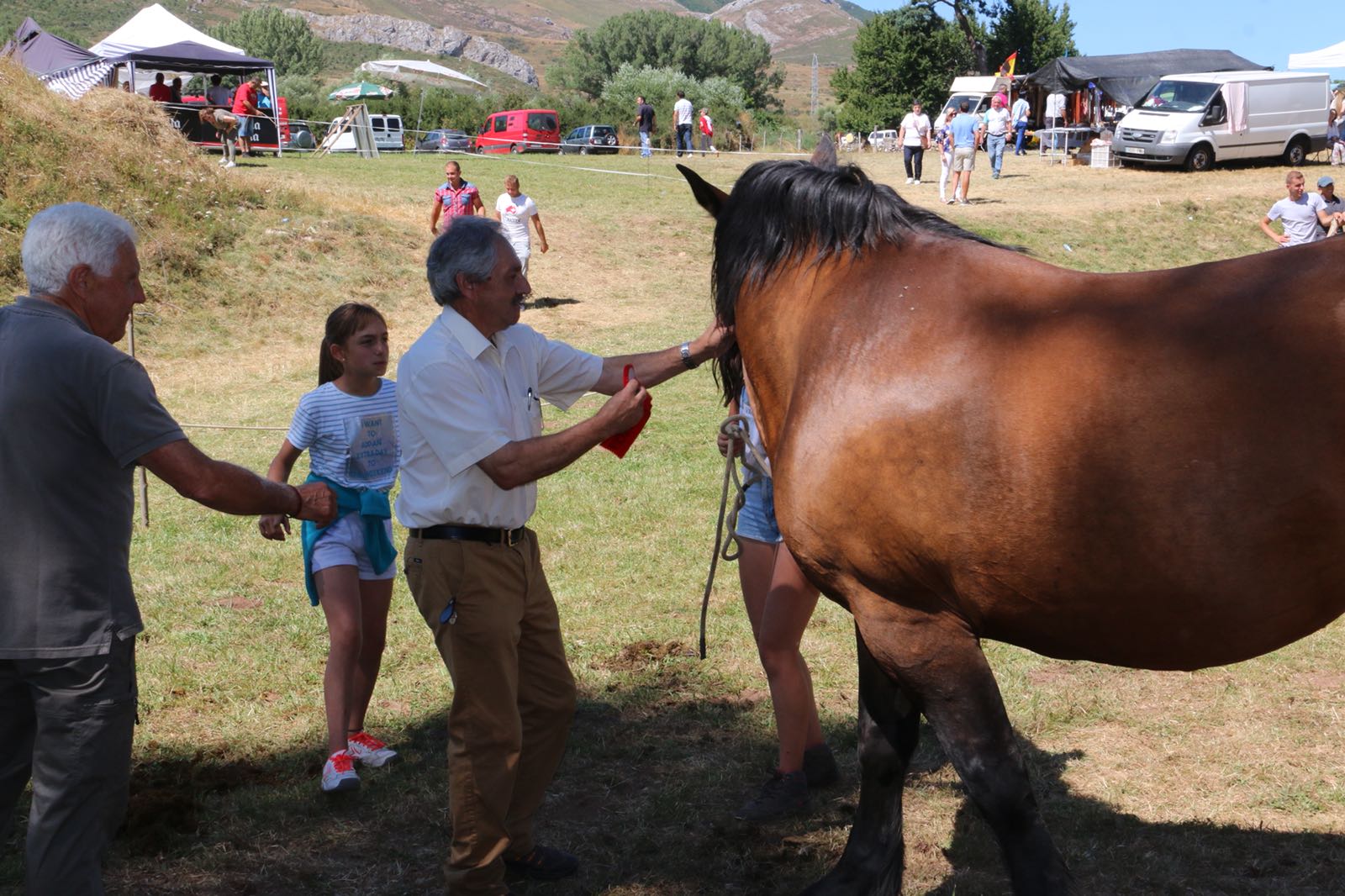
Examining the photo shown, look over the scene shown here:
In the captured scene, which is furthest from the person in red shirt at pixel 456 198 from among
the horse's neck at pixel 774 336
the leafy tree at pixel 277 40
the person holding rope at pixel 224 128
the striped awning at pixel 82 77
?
the leafy tree at pixel 277 40

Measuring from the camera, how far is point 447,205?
1523cm

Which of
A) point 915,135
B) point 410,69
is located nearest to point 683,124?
point 915,135

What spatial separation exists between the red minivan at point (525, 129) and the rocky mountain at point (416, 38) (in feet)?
339

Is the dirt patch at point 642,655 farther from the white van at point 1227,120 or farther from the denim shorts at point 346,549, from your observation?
the white van at point 1227,120

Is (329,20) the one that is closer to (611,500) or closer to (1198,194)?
(1198,194)

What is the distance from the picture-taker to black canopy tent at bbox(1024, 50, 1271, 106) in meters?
36.6

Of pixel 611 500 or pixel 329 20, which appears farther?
pixel 329 20

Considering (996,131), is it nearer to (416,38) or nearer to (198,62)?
(198,62)

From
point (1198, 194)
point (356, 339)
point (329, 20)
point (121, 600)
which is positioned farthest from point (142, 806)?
point (329, 20)

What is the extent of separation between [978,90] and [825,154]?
129ft

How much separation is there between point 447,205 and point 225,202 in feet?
14.1

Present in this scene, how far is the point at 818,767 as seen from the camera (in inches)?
164

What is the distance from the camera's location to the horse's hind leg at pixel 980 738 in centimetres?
284

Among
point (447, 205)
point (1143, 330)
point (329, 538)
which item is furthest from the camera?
point (447, 205)
